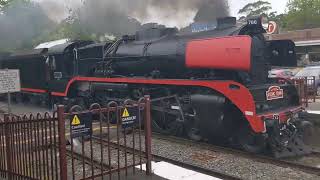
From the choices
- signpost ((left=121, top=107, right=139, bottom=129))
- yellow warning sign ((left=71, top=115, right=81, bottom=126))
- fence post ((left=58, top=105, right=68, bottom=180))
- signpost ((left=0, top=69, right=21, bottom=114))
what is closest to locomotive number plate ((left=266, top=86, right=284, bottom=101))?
signpost ((left=121, top=107, right=139, bottom=129))

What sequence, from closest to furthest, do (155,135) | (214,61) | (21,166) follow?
(21,166)
(214,61)
(155,135)

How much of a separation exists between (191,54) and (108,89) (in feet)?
13.0

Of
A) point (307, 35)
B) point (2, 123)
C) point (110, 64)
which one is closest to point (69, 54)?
point (110, 64)

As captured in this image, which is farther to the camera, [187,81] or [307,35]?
[307,35]

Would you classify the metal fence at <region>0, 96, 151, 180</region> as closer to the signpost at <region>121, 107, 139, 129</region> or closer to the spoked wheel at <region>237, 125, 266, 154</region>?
the signpost at <region>121, 107, 139, 129</region>

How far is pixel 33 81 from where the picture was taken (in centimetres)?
1927

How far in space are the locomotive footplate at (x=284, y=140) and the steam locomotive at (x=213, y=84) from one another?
0.07ft

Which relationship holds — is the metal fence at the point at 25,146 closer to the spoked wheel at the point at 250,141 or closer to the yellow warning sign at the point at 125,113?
the yellow warning sign at the point at 125,113

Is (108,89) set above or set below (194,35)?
below

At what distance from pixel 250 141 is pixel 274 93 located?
122cm

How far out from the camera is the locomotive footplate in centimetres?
877

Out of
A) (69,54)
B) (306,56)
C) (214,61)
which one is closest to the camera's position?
(214,61)

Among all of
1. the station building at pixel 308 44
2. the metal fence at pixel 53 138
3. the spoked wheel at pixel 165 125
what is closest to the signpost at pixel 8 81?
the spoked wheel at pixel 165 125

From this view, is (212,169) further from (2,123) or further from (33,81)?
(33,81)
